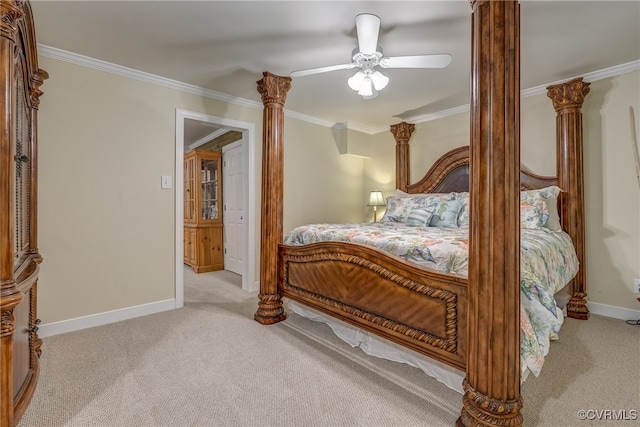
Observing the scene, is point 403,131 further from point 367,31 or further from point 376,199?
point 367,31

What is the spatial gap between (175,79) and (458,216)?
3.09 m

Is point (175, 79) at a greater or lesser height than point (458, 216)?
greater

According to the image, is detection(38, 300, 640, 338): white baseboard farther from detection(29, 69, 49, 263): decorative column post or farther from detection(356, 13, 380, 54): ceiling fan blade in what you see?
detection(356, 13, 380, 54): ceiling fan blade

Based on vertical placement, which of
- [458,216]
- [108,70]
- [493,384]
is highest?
[108,70]

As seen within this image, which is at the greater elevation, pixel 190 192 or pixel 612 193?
pixel 190 192

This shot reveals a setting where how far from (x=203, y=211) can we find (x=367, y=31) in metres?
3.92

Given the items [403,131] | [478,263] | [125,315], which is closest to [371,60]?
[478,263]

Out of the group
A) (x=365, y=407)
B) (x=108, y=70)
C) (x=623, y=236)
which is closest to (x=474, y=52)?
(x=365, y=407)

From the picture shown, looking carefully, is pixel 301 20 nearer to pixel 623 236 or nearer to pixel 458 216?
pixel 458 216

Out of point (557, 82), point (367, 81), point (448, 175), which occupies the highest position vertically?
point (557, 82)

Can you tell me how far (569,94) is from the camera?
286 centimetres

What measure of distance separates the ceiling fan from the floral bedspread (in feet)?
3.61

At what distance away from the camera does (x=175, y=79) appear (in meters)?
3.07

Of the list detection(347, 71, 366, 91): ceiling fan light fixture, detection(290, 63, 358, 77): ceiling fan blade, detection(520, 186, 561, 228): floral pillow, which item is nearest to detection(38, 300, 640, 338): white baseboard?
detection(520, 186, 561, 228): floral pillow
